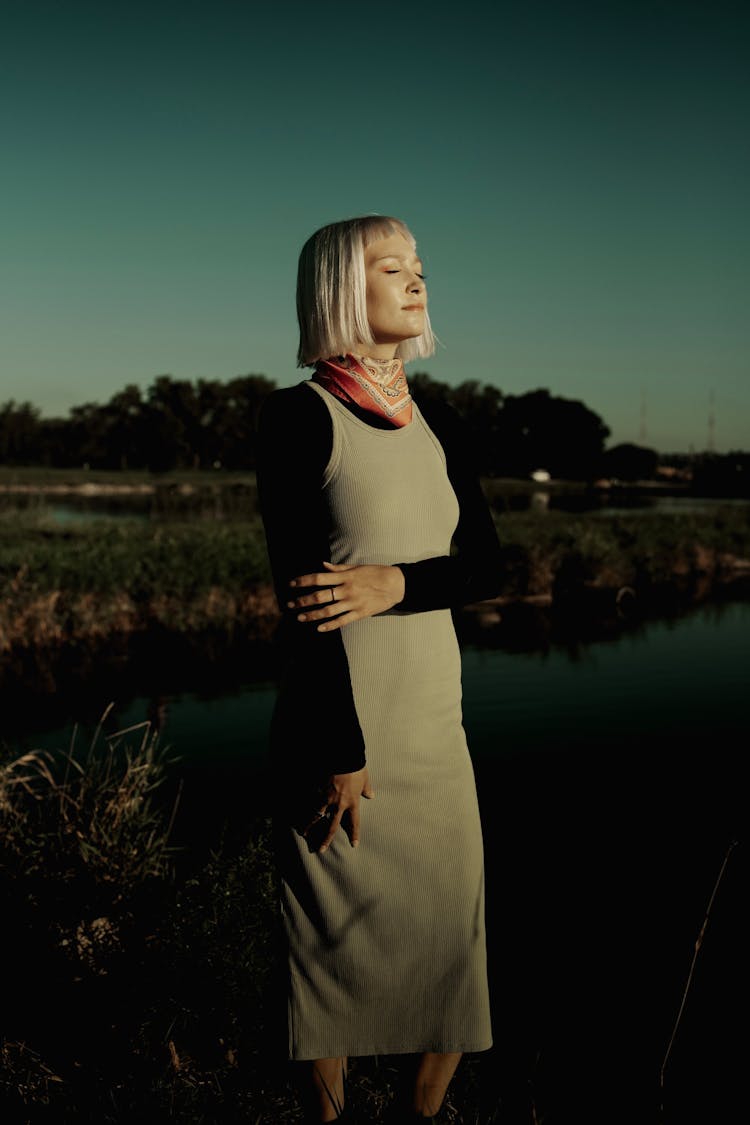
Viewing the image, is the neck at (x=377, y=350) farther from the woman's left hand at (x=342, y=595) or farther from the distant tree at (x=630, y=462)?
the distant tree at (x=630, y=462)

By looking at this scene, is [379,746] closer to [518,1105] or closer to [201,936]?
[201,936]

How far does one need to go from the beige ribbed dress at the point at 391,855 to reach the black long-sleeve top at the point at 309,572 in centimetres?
7

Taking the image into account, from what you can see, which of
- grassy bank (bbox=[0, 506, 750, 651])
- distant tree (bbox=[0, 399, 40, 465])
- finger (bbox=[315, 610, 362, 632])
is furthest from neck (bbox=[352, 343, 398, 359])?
distant tree (bbox=[0, 399, 40, 465])

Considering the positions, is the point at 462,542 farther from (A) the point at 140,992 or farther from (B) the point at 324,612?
(A) the point at 140,992

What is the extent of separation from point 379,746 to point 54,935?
2.44 m

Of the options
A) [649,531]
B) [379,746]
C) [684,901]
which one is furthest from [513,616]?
[379,746]

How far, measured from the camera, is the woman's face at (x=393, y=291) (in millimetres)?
2076

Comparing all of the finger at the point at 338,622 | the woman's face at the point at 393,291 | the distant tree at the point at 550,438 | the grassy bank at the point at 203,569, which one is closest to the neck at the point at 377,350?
the woman's face at the point at 393,291

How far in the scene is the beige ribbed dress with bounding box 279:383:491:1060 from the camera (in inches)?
79.4

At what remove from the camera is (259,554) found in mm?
18188

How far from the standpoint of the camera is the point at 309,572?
1.90 metres

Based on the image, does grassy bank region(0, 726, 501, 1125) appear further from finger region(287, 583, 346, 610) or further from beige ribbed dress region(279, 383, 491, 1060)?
finger region(287, 583, 346, 610)

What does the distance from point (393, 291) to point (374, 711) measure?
0.99 meters

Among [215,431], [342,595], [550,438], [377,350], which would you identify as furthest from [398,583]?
[215,431]
